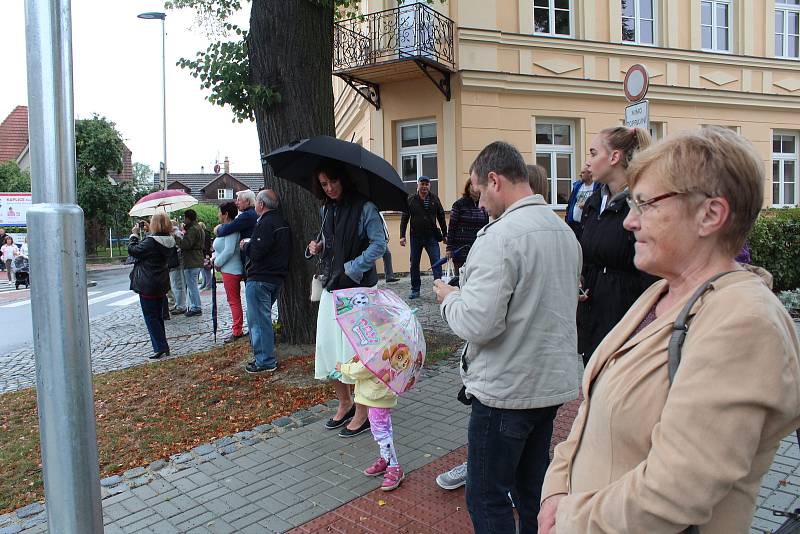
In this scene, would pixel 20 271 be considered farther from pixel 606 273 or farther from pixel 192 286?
pixel 606 273

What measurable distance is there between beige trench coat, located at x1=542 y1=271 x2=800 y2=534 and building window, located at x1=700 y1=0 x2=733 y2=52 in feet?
59.5

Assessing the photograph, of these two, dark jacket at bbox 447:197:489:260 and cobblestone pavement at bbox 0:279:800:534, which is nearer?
cobblestone pavement at bbox 0:279:800:534

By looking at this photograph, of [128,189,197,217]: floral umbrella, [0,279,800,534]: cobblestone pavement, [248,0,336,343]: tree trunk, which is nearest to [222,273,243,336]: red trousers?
[248,0,336,343]: tree trunk

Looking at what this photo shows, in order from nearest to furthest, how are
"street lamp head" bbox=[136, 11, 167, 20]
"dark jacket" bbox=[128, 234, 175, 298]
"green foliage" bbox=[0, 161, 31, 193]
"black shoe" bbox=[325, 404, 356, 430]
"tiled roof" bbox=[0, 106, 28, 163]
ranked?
"black shoe" bbox=[325, 404, 356, 430] < "dark jacket" bbox=[128, 234, 175, 298] < "street lamp head" bbox=[136, 11, 167, 20] < "green foliage" bbox=[0, 161, 31, 193] < "tiled roof" bbox=[0, 106, 28, 163]

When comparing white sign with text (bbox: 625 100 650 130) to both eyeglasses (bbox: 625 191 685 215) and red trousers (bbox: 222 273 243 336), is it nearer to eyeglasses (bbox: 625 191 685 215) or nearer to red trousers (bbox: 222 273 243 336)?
red trousers (bbox: 222 273 243 336)

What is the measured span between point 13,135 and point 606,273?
55.8 m

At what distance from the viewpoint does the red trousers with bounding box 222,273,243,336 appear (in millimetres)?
8220

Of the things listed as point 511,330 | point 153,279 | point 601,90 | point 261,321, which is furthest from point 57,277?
point 601,90

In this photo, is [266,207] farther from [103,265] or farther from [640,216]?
[103,265]

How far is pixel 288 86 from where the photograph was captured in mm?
6586

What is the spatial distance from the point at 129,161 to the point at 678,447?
5128cm

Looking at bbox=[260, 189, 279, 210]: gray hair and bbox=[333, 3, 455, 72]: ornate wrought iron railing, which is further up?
bbox=[333, 3, 455, 72]: ornate wrought iron railing

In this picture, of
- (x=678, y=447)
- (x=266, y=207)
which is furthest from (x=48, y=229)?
(x=266, y=207)

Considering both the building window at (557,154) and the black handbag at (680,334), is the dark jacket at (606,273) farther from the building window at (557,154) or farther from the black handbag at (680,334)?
the building window at (557,154)
